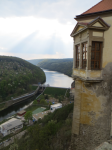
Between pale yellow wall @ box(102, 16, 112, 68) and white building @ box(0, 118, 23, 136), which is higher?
pale yellow wall @ box(102, 16, 112, 68)

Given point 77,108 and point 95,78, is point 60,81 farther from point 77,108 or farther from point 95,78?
point 95,78

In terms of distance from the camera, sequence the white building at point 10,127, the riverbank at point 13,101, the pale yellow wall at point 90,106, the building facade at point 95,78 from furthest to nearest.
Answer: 1. the riverbank at point 13,101
2. the white building at point 10,127
3. the pale yellow wall at point 90,106
4. the building facade at point 95,78

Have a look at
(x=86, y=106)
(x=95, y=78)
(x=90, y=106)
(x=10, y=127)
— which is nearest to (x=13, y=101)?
(x=10, y=127)

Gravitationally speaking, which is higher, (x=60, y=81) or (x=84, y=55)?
(x=84, y=55)

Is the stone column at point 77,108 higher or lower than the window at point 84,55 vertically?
lower

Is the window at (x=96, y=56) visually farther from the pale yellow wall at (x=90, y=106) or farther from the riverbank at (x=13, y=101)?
the riverbank at (x=13, y=101)

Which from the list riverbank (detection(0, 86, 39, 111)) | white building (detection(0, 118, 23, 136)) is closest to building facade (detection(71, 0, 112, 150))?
white building (detection(0, 118, 23, 136))

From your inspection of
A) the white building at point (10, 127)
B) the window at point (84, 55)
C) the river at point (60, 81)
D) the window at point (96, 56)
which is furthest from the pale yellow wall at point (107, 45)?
the river at point (60, 81)

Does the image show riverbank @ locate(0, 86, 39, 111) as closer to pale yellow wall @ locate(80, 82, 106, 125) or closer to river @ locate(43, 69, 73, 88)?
river @ locate(43, 69, 73, 88)
